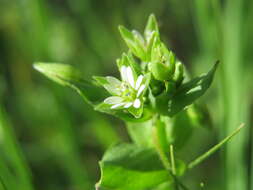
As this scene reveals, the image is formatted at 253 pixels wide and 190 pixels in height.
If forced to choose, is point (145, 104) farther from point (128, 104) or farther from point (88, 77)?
point (88, 77)

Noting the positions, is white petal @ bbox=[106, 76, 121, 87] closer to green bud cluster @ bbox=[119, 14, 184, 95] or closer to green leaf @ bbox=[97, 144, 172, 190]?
green bud cluster @ bbox=[119, 14, 184, 95]

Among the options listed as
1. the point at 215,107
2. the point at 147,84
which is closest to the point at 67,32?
the point at 215,107

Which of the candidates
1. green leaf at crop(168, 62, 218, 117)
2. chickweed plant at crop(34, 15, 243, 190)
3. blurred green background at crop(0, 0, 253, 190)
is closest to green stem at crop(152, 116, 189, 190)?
chickweed plant at crop(34, 15, 243, 190)

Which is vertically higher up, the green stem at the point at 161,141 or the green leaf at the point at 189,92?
the green leaf at the point at 189,92

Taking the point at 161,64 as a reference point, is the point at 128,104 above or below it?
below

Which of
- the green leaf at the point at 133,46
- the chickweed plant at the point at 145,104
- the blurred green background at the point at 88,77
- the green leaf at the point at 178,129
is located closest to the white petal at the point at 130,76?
the chickweed plant at the point at 145,104

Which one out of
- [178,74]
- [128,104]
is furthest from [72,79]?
[178,74]

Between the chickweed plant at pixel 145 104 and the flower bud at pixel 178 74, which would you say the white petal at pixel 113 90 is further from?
the flower bud at pixel 178 74

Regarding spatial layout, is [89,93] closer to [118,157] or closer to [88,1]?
[118,157]
